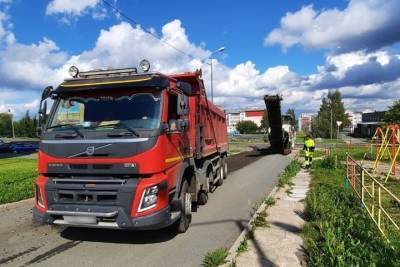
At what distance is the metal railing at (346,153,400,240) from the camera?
22.8 feet

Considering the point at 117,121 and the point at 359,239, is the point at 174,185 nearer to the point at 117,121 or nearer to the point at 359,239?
the point at 117,121

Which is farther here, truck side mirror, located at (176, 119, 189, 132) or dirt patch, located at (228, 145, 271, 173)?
dirt patch, located at (228, 145, 271, 173)

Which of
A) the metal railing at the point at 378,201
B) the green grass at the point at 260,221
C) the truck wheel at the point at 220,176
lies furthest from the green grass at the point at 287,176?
the green grass at the point at 260,221

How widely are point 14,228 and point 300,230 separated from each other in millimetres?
5435

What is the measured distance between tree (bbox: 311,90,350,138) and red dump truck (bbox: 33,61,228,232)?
74.9 m

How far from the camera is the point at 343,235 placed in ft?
22.0

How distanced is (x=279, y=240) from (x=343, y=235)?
3.34ft

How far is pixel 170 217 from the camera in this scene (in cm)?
693

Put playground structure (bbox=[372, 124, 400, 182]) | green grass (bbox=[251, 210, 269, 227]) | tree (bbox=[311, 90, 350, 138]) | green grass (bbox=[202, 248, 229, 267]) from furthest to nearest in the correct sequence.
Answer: tree (bbox=[311, 90, 350, 138]) → playground structure (bbox=[372, 124, 400, 182]) → green grass (bbox=[251, 210, 269, 227]) → green grass (bbox=[202, 248, 229, 267])

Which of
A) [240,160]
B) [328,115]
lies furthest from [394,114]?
[240,160]

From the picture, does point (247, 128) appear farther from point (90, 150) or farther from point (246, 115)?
point (90, 150)

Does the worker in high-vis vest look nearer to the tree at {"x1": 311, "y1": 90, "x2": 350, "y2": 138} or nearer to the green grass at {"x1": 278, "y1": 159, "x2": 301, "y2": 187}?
the green grass at {"x1": 278, "y1": 159, "x2": 301, "y2": 187}

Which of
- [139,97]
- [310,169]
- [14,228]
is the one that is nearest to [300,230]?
[139,97]

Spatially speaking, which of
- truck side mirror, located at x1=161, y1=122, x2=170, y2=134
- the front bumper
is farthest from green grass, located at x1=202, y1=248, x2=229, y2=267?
truck side mirror, located at x1=161, y1=122, x2=170, y2=134
